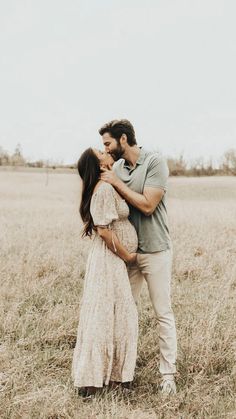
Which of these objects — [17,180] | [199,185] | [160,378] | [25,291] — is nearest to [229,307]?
[160,378]

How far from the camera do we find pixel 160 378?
4633mm

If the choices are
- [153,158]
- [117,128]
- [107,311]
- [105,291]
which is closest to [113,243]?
[105,291]

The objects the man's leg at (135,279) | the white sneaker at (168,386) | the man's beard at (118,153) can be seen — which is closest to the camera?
the white sneaker at (168,386)

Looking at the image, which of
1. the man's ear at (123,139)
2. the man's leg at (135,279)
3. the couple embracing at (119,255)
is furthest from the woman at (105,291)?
the man's leg at (135,279)

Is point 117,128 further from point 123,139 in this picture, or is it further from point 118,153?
point 118,153

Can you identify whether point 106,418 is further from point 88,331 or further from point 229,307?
point 229,307

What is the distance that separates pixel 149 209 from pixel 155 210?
20cm

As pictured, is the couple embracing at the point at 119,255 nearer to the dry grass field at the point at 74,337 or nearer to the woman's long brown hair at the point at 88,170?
the woman's long brown hair at the point at 88,170

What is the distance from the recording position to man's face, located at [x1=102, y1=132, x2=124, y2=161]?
4336mm

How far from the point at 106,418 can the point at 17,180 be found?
5033 centimetres

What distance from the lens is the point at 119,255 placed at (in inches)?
168

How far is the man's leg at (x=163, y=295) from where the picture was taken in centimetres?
443

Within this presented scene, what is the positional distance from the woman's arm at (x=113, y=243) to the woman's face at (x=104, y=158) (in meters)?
0.54

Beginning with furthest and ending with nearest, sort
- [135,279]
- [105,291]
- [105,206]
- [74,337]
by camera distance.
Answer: [74,337], [135,279], [105,291], [105,206]
